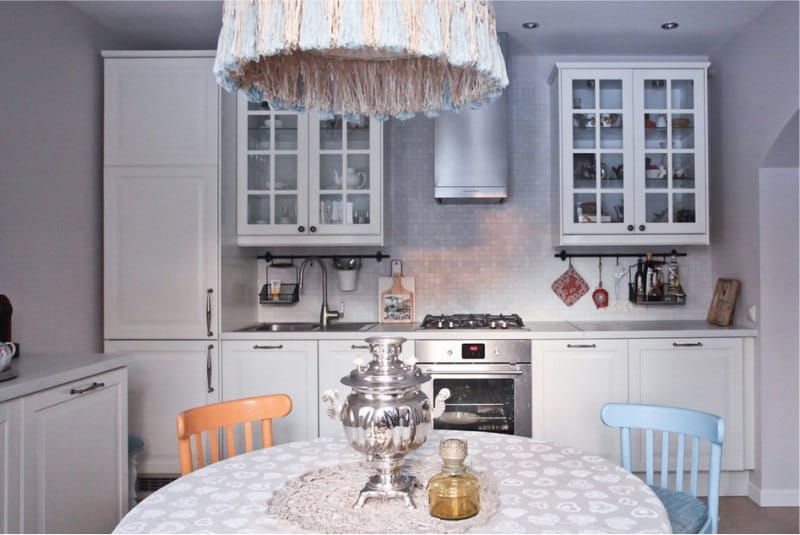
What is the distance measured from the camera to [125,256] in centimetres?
296

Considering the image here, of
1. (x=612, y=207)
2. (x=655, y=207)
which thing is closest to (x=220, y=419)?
(x=612, y=207)

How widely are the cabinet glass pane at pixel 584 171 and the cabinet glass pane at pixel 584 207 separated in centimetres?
6

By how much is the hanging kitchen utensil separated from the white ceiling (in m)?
1.33

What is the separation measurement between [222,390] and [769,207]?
10.1 feet

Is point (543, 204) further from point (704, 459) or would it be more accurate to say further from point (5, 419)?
point (5, 419)

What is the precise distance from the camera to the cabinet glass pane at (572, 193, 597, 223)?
3.21 metres

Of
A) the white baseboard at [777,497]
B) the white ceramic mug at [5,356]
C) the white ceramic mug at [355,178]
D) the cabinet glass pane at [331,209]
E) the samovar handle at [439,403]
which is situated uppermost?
the white ceramic mug at [355,178]

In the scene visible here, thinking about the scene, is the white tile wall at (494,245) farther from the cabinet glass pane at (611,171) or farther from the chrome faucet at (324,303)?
the cabinet glass pane at (611,171)

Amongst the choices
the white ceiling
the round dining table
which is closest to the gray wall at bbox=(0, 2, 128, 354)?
the white ceiling

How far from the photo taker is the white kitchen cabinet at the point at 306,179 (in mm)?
3174

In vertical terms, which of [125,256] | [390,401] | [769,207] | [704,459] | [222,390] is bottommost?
[704,459]

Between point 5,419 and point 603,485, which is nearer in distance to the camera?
point 603,485

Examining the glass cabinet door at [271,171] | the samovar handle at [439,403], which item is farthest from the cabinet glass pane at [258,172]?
the samovar handle at [439,403]

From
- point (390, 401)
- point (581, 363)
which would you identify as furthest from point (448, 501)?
point (581, 363)
